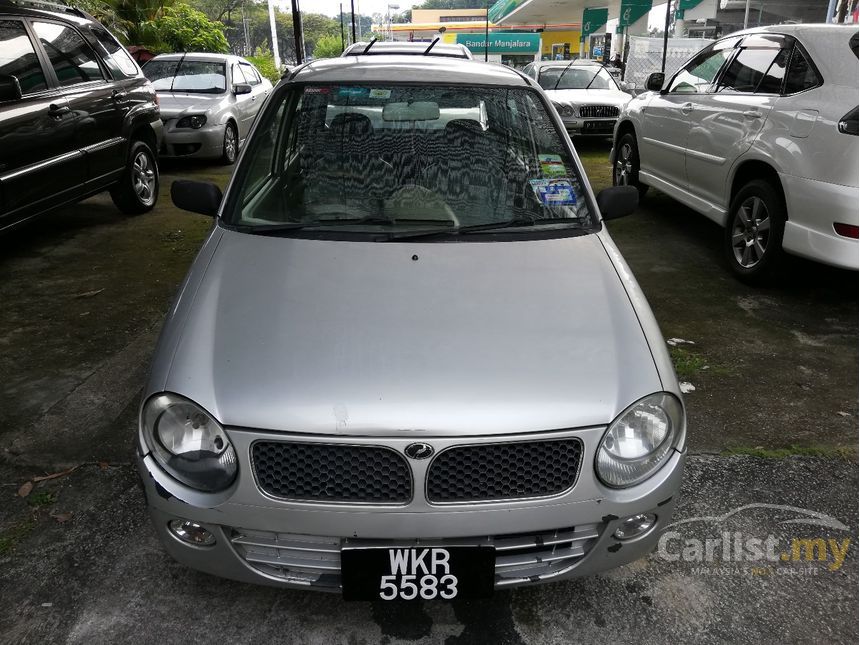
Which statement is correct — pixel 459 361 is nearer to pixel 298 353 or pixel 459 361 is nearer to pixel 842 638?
pixel 298 353

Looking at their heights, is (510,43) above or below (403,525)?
below

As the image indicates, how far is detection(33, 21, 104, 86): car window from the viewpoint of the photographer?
530cm

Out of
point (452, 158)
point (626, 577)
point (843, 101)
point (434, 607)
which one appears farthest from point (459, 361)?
point (843, 101)

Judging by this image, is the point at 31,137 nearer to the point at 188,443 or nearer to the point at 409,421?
the point at 188,443

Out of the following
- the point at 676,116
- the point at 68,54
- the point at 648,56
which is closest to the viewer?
the point at 68,54

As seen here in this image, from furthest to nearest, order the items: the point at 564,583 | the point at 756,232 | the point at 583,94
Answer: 1. the point at 583,94
2. the point at 756,232
3. the point at 564,583

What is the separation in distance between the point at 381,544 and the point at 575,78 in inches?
453

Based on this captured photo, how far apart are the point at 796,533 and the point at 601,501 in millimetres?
1149

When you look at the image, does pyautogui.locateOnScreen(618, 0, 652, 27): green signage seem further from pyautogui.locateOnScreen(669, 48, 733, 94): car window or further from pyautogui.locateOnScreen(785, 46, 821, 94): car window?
pyautogui.locateOnScreen(785, 46, 821, 94): car window

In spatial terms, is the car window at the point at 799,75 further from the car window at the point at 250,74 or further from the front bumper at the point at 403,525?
the car window at the point at 250,74

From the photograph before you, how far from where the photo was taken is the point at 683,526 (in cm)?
253

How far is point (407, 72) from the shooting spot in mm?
2977

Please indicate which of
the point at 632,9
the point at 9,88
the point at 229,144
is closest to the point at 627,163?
the point at 229,144

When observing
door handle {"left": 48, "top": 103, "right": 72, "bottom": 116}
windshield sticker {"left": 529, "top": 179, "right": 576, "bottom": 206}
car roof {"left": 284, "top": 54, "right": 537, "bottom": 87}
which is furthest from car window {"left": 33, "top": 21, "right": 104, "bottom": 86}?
windshield sticker {"left": 529, "top": 179, "right": 576, "bottom": 206}
